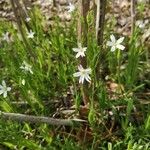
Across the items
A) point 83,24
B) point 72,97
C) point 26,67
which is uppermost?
point 83,24

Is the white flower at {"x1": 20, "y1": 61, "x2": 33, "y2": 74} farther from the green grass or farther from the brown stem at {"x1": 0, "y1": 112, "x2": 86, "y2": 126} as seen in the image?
the brown stem at {"x1": 0, "y1": 112, "x2": 86, "y2": 126}

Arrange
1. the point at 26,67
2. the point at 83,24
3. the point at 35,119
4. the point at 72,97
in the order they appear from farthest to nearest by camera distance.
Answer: the point at 72,97, the point at 26,67, the point at 35,119, the point at 83,24

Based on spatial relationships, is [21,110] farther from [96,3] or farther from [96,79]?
[96,3]

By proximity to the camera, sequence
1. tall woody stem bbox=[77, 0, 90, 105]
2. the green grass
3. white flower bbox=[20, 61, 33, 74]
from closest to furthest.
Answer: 1. tall woody stem bbox=[77, 0, 90, 105]
2. the green grass
3. white flower bbox=[20, 61, 33, 74]

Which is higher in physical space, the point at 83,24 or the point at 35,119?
the point at 83,24

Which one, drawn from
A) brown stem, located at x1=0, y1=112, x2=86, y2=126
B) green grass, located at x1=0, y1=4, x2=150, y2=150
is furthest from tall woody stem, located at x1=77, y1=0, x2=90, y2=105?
brown stem, located at x1=0, y1=112, x2=86, y2=126

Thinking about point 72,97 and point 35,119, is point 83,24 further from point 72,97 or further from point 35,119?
point 72,97

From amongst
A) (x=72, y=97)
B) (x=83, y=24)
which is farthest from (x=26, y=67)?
(x=83, y=24)

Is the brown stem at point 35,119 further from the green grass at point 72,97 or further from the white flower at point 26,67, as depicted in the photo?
the white flower at point 26,67

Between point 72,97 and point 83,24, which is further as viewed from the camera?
point 72,97
